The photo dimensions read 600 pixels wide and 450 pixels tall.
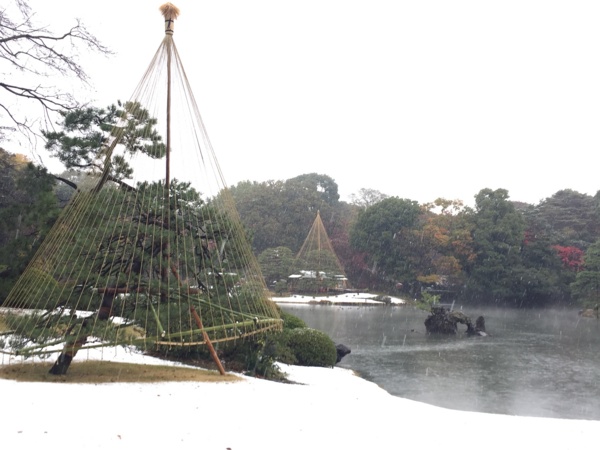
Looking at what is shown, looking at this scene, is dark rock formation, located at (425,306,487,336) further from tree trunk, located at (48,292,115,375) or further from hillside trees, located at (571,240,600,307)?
tree trunk, located at (48,292,115,375)

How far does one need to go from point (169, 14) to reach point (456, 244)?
29149 millimetres

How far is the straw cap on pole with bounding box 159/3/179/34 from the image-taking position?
22.6 feet

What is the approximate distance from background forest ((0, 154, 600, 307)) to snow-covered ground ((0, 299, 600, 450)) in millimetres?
24015

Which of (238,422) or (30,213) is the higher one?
(30,213)

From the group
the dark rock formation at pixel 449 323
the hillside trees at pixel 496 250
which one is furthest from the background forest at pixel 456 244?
the dark rock formation at pixel 449 323

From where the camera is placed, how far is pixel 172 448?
12.9 ft

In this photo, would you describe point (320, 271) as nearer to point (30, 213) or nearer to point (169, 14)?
point (30, 213)

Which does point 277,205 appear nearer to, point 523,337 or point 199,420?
point 523,337

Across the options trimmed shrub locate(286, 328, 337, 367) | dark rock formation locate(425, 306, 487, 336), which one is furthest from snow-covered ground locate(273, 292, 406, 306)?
trimmed shrub locate(286, 328, 337, 367)

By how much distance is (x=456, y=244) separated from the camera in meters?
33.2

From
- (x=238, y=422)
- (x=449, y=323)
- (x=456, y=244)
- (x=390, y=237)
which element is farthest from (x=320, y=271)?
(x=238, y=422)

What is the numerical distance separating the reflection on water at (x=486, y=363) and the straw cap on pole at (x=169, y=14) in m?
6.94

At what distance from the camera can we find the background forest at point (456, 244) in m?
32.0

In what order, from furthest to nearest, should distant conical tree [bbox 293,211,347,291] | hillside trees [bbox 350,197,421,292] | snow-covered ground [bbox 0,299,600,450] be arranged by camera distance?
1. hillside trees [bbox 350,197,421,292]
2. distant conical tree [bbox 293,211,347,291]
3. snow-covered ground [bbox 0,299,600,450]
